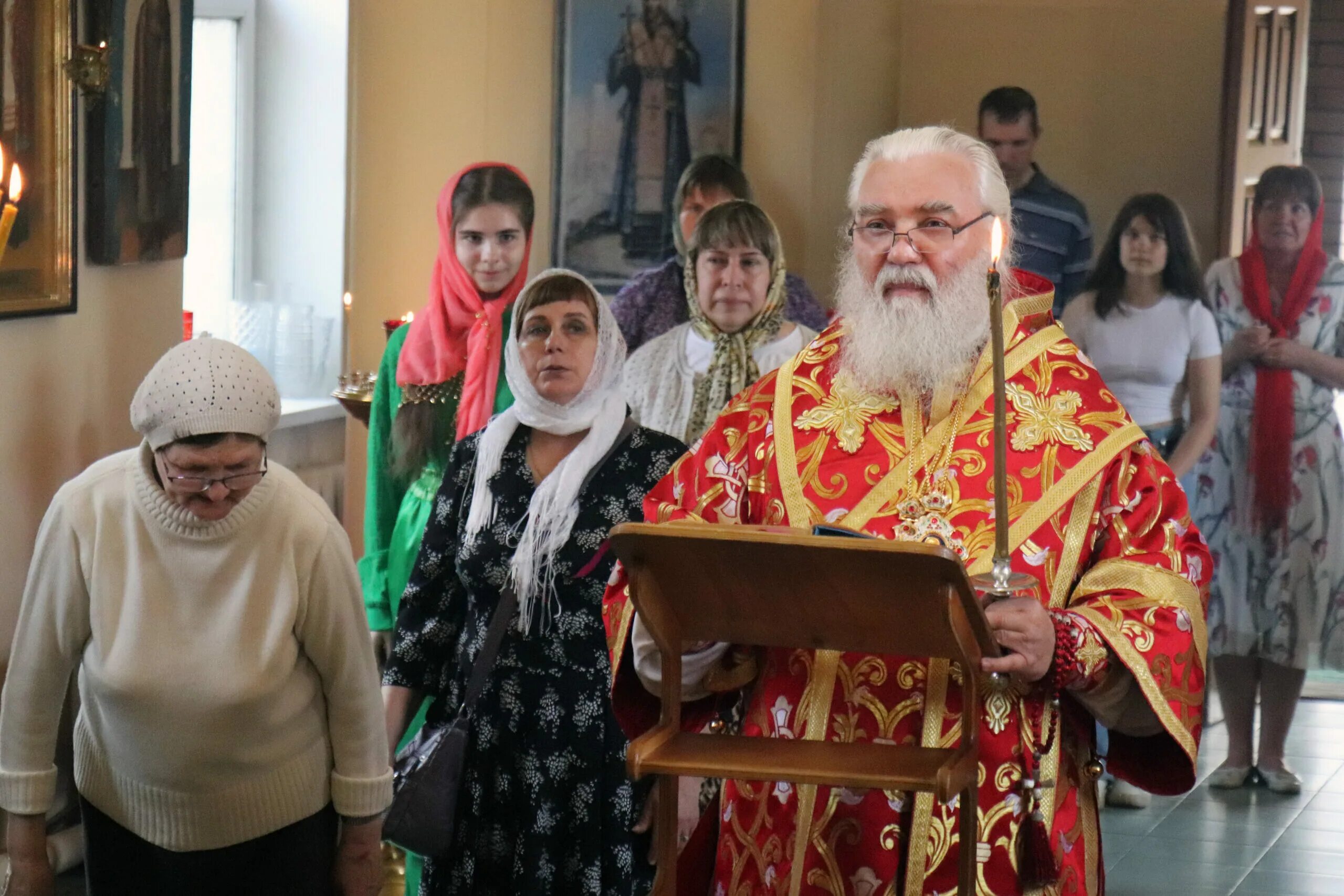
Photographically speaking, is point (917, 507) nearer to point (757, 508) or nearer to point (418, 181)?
point (757, 508)

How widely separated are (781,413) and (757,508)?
141mm

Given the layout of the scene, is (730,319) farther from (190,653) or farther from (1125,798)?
(1125,798)

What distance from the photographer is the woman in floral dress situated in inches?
242

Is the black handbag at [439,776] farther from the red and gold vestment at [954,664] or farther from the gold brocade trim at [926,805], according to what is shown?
the gold brocade trim at [926,805]

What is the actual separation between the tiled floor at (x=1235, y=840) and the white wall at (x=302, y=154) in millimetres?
3330

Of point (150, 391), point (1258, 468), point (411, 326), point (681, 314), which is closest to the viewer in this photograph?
point (150, 391)

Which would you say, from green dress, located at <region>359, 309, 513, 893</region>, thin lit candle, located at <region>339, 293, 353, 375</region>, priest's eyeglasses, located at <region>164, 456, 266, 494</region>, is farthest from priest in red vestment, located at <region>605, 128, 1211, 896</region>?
thin lit candle, located at <region>339, 293, 353, 375</region>

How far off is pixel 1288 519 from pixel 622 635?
4.64 metres

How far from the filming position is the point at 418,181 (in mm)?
7047

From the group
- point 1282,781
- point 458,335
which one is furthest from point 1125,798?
point 458,335

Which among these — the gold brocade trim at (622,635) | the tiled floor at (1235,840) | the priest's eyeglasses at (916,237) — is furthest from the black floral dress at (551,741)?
the tiled floor at (1235,840)

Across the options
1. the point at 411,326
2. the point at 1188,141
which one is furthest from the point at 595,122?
the point at 411,326

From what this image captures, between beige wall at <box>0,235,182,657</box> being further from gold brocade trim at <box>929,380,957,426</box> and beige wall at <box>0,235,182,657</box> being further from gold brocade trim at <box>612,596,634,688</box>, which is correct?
gold brocade trim at <box>929,380,957,426</box>

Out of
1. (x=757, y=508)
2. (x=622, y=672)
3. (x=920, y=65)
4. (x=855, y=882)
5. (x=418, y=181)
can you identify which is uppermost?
(x=920, y=65)
